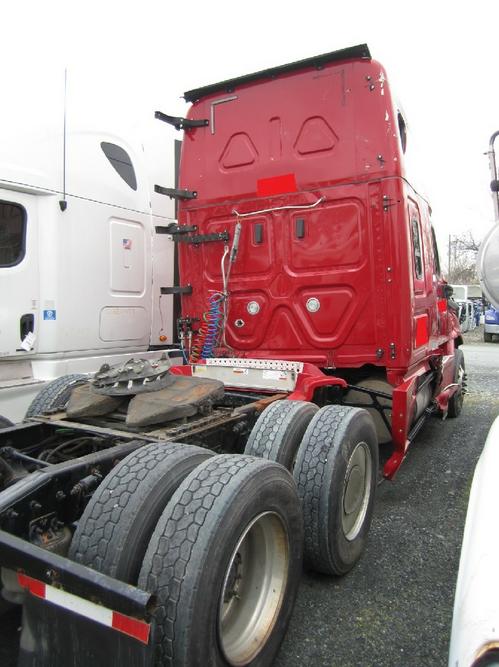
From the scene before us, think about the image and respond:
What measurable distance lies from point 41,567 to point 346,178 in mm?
3511

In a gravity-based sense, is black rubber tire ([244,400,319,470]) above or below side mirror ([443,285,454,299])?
below

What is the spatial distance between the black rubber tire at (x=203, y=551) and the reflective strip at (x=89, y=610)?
7cm

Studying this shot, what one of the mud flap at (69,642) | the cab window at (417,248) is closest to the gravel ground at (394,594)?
the mud flap at (69,642)

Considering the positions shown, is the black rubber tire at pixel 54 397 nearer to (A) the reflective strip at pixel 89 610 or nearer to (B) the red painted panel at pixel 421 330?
(A) the reflective strip at pixel 89 610

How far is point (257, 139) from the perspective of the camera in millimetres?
4562

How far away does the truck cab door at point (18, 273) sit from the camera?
15.0 feet

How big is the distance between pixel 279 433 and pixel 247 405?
0.56m

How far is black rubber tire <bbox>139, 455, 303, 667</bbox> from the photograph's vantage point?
1743mm

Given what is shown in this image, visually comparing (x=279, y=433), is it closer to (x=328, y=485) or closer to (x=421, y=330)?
(x=328, y=485)

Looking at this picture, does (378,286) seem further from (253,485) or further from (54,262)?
(54,262)

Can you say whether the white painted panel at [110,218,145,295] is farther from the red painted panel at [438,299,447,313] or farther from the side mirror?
the side mirror

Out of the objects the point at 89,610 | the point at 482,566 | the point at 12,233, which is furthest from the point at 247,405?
the point at 12,233

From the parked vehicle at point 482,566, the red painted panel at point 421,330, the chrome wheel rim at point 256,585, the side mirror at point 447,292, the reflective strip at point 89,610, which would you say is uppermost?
the side mirror at point 447,292

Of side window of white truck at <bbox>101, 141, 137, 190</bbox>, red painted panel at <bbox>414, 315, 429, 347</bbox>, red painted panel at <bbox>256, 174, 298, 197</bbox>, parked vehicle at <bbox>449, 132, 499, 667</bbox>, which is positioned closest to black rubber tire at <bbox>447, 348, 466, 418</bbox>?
red painted panel at <bbox>414, 315, 429, 347</bbox>
